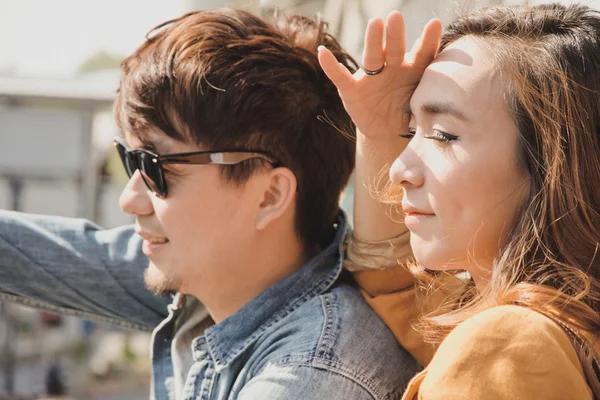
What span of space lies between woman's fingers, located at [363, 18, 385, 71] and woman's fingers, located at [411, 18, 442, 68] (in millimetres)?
79

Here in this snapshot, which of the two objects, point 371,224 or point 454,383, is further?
point 371,224

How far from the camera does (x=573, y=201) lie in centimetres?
166

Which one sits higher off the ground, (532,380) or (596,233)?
(596,233)

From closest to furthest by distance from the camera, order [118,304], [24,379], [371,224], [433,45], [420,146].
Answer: [420,146], [433,45], [371,224], [118,304], [24,379]

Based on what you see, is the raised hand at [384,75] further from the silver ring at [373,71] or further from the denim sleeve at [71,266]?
the denim sleeve at [71,266]

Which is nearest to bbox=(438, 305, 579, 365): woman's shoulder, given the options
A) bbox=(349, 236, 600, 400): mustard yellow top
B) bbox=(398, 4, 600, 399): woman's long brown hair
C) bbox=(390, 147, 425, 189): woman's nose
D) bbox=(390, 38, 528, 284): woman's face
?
bbox=(349, 236, 600, 400): mustard yellow top

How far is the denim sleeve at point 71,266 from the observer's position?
2.73 metres

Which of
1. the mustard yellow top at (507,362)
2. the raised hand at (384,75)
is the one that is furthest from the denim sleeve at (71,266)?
the mustard yellow top at (507,362)

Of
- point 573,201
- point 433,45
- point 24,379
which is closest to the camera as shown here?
point 573,201

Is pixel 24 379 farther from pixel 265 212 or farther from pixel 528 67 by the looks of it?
pixel 528 67

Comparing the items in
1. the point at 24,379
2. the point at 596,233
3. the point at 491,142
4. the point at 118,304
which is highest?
the point at 491,142

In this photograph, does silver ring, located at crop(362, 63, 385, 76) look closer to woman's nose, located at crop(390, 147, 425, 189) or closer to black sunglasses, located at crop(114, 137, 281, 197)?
woman's nose, located at crop(390, 147, 425, 189)

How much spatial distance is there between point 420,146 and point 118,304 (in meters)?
1.38

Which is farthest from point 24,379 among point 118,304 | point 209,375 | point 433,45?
point 433,45
